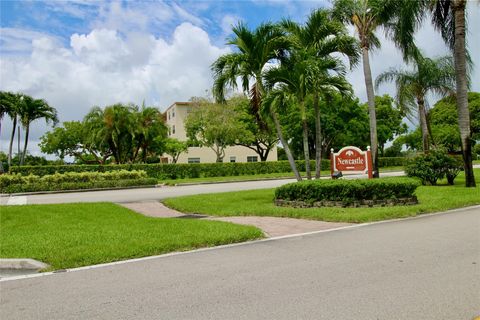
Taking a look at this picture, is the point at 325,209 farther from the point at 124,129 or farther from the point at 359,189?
the point at 124,129

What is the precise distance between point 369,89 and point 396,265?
40.1 feet

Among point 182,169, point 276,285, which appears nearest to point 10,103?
point 182,169

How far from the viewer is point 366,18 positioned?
1680 centimetres

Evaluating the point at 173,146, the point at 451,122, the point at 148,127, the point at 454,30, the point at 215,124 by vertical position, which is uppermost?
the point at 454,30

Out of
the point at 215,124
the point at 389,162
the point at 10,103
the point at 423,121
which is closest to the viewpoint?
the point at 423,121

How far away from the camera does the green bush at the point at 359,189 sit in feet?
40.1

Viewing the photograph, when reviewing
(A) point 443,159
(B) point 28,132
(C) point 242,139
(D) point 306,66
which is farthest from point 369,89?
(B) point 28,132

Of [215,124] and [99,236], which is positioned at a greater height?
[215,124]

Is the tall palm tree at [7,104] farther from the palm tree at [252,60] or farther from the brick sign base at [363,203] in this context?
the brick sign base at [363,203]

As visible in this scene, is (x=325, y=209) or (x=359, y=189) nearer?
(x=325, y=209)

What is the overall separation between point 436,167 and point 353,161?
661 centimetres

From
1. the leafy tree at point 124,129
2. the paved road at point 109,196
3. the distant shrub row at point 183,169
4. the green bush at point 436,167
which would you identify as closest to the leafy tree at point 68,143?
the leafy tree at point 124,129

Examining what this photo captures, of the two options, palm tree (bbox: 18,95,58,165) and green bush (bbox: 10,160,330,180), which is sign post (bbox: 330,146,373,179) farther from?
palm tree (bbox: 18,95,58,165)

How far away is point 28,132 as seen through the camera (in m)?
42.1
